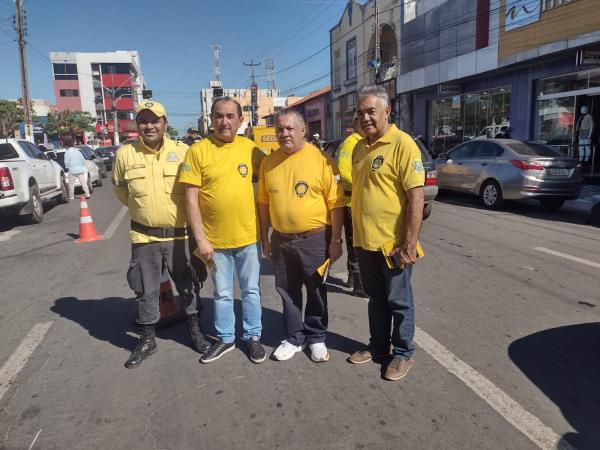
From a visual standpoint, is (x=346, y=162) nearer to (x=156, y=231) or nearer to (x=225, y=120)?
(x=225, y=120)

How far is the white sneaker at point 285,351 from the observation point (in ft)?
11.1

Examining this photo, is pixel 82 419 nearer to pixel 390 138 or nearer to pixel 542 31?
pixel 390 138

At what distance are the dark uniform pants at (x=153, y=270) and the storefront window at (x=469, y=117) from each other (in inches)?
555

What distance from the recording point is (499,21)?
15.9 m

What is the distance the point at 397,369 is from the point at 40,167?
34.1ft

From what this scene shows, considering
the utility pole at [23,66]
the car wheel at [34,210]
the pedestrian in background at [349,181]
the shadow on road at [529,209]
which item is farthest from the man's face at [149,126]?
the utility pole at [23,66]

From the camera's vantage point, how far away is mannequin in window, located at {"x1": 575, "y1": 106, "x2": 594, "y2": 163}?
44.9 ft

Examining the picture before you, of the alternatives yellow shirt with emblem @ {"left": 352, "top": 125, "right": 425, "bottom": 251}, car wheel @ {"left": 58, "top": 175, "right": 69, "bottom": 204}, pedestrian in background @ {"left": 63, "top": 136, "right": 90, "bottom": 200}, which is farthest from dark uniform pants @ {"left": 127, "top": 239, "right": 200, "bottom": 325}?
pedestrian in background @ {"left": 63, "top": 136, "right": 90, "bottom": 200}

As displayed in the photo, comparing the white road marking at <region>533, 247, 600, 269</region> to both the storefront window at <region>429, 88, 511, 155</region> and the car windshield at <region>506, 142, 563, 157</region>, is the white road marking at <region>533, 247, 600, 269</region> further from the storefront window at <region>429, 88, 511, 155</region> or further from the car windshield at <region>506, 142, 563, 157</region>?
the storefront window at <region>429, 88, 511, 155</region>

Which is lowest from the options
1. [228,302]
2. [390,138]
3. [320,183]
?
[228,302]

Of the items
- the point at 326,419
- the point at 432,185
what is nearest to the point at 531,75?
the point at 432,185

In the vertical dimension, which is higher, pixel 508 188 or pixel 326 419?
pixel 508 188

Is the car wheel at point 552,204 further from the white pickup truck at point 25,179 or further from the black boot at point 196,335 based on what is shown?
the white pickup truck at point 25,179

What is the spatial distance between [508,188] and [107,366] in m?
8.78
